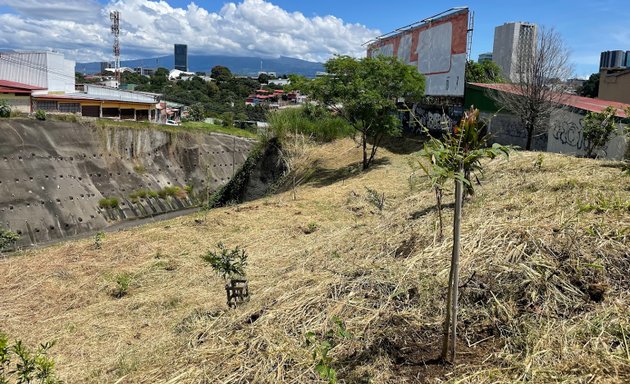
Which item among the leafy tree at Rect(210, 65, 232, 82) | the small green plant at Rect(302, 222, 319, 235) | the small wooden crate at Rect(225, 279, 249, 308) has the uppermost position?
the leafy tree at Rect(210, 65, 232, 82)

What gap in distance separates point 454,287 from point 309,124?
1633 centimetres

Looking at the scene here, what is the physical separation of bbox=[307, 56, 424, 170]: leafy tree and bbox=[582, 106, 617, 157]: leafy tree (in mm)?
5112

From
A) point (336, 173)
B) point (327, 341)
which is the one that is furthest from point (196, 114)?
point (327, 341)

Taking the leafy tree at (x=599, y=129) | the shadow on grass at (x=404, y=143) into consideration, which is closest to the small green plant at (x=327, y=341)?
the leafy tree at (x=599, y=129)

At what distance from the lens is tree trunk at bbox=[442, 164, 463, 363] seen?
270cm

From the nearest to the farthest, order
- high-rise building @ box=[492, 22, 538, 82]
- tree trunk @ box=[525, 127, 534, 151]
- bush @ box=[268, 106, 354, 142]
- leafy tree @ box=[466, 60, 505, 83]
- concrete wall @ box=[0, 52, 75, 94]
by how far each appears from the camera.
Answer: high-rise building @ box=[492, 22, 538, 82] → tree trunk @ box=[525, 127, 534, 151] → bush @ box=[268, 106, 354, 142] → leafy tree @ box=[466, 60, 505, 83] → concrete wall @ box=[0, 52, 75, 94]

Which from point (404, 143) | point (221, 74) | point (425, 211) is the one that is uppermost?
point (221, 74)

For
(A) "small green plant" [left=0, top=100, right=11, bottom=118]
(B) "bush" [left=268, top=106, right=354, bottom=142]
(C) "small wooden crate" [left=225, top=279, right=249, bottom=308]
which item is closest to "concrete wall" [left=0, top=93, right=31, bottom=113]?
(A) "small green plant" [left=0, top=100, right=11, bottom=118]

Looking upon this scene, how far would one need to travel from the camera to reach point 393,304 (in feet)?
11.7

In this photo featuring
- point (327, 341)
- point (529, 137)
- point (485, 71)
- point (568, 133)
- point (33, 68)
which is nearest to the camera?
point (327, 341)

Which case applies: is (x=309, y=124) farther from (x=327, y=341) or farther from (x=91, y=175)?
(x=327, y=341)

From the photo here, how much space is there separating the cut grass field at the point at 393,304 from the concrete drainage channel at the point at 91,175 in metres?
15.0

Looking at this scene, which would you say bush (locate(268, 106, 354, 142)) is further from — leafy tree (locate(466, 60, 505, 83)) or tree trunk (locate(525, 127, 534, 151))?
leafy tree (locate(466, 60, 505, 83))

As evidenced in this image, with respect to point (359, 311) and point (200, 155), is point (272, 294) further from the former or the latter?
point (200, 155)
